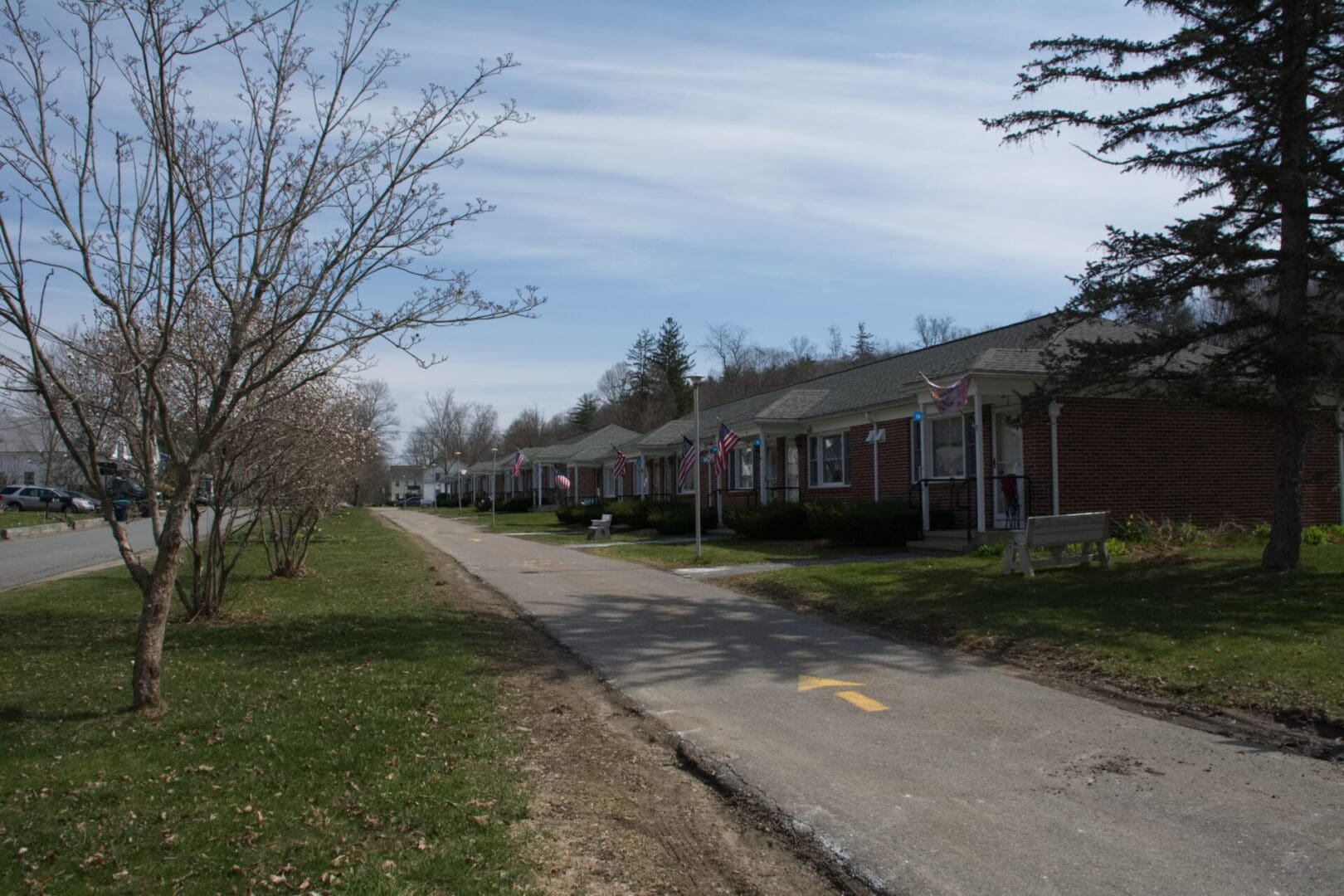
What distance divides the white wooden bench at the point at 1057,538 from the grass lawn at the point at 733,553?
16.0 ft

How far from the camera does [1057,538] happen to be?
42.4 ft

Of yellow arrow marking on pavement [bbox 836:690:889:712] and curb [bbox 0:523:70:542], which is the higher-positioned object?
curb [bbox 0:523:70:542]

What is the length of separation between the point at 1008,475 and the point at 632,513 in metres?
16.1

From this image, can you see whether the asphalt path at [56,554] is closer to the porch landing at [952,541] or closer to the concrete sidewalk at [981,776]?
the concrete sidewalk at [981,776]

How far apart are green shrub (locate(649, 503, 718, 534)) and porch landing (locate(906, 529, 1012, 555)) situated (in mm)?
9629

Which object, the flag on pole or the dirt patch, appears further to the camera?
the flag on pole

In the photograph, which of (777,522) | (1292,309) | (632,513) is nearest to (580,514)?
(632,513)

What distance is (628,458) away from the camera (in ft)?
133

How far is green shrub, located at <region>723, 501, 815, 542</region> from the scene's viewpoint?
2236 cm

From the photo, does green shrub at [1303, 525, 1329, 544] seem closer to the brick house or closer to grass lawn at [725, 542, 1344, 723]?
grass lawn at [725, 542, 1344, 723]

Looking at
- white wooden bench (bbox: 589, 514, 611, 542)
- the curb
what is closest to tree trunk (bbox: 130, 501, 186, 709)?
white wooden bench (bbox: 589, 514, 611, 542)

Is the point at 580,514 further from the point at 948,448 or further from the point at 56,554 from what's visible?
the point at 948,448

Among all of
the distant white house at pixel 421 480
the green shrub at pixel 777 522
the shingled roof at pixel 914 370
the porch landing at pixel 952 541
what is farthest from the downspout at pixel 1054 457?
the distant white house at pixel 421 480

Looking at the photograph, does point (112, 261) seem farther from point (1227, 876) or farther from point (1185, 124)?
point (1185, 124)
